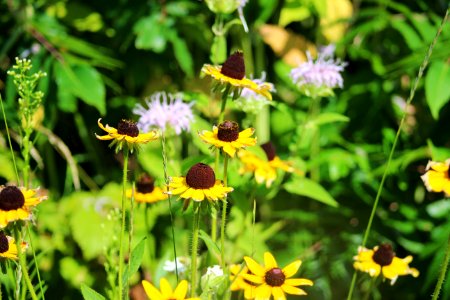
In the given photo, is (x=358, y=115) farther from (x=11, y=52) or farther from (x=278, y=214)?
(x=11, y=52)

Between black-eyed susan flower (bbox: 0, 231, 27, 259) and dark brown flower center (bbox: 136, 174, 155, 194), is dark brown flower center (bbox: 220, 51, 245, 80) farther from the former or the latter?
black-eyed susan flower (bbox: 0, 231, 27, 259)

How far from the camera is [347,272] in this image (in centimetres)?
183

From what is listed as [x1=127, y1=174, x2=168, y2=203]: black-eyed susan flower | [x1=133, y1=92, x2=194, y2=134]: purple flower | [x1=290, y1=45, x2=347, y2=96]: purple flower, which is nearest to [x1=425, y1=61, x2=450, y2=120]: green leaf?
[x1=290, y1=45, x2=347, y2=96]: purple flower

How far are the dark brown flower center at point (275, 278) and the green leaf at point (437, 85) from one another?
689 mm

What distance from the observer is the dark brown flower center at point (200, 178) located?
0.76 meters

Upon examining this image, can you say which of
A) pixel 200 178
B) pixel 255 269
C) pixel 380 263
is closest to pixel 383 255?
pixel 380 263

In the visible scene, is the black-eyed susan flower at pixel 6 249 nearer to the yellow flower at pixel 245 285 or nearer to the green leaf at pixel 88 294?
the green leaf at pixel 88 294

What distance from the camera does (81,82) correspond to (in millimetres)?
1385

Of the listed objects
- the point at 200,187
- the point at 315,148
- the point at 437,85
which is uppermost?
the point at 200,187

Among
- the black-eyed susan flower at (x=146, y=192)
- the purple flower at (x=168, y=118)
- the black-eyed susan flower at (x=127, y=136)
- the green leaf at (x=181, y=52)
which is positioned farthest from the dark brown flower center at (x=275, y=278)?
the green leaf at (x=181, y=52)

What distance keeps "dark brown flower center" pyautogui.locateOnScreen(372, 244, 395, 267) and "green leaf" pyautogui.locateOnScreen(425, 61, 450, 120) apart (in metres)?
0.46

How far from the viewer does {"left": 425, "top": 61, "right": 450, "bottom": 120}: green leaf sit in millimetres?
1368

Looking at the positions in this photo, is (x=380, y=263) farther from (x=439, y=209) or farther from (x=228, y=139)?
(x=439, y=209)

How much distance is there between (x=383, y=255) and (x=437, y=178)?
0.15m
